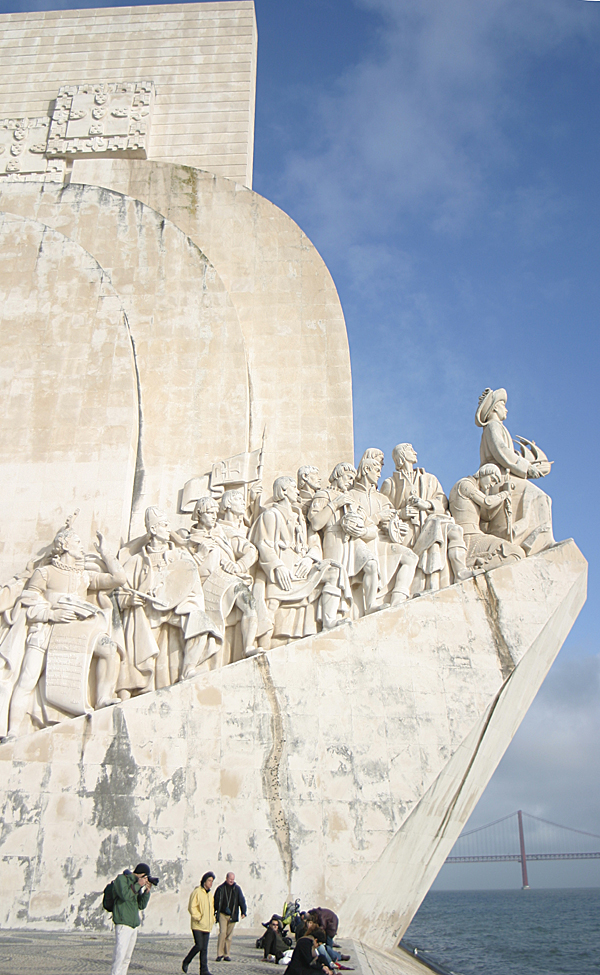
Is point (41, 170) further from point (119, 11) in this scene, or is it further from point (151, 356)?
point (151, 356)

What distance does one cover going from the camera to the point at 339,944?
5.27 metres

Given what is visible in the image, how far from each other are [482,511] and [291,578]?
2077 mm

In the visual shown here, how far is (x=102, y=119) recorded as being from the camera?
11.1 m

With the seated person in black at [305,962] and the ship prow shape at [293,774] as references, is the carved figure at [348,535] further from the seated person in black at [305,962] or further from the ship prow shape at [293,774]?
the seated person in black at [305,962]

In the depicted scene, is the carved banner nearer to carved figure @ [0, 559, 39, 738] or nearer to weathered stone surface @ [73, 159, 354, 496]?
carved figure @ [0, 559, 39, 738]

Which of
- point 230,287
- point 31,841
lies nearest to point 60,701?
point 31,841

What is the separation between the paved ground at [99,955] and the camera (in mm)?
3779

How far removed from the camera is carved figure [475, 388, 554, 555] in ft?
24.7

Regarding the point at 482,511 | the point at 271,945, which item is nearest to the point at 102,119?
the point at 482,511

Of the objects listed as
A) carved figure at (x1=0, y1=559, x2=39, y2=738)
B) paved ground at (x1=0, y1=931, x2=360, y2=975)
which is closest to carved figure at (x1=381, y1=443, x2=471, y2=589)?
paved ground at (x1=0, y1=931, x2=360, y2=975)

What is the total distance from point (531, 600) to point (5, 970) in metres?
4.65

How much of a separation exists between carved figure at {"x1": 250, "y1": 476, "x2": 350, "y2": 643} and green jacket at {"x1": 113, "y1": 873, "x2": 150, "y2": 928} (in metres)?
3.37

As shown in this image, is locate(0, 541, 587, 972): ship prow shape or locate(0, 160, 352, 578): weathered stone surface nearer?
locate(0, 541, 587, 972): ship prow shape

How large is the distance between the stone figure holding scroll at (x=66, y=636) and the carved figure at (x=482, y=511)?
10.3 feet
